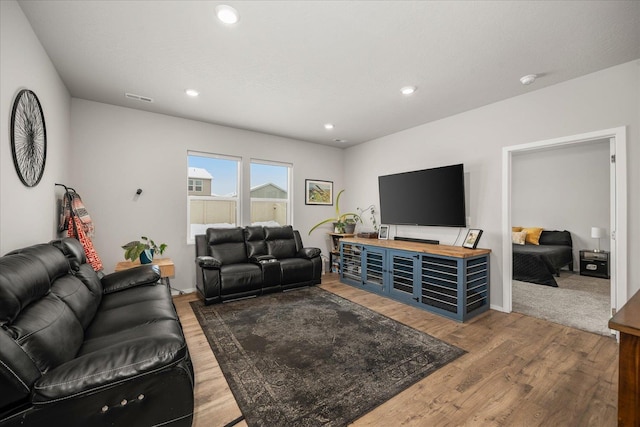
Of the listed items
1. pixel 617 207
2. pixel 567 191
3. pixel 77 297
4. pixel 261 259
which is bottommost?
pixel 261 259

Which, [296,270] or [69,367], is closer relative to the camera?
[69,367]

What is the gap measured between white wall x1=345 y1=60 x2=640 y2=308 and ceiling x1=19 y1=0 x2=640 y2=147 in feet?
0.52

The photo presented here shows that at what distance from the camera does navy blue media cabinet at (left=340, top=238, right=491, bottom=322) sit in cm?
307

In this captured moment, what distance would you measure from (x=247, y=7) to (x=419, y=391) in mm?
2874

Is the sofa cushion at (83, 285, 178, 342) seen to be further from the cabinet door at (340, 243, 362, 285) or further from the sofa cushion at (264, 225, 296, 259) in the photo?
the cabinet door at (340, 243, 362, 285)

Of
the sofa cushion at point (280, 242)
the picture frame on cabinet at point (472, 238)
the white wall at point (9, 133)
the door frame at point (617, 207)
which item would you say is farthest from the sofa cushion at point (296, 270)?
the door frame at point (617, 207)

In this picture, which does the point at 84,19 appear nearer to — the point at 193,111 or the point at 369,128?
the point at 193,111

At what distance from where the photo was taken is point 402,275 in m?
3.73

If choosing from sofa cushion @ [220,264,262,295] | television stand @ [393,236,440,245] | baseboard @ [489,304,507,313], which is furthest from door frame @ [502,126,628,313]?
sofa cushion @ [220,264,262,295]

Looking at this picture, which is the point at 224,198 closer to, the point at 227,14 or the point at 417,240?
the point at 227,14

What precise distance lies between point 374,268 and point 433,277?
101 cm

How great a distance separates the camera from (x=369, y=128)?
4516mm

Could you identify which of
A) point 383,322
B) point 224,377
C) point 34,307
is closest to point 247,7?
point 34,307

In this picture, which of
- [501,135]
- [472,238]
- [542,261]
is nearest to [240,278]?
[472,238]
